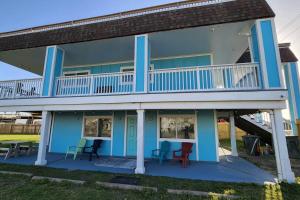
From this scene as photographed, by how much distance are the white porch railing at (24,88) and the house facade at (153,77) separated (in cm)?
4

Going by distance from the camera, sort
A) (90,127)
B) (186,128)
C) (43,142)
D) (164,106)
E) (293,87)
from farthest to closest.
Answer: (293,87)
(90,127)
(186,128)
(43,142)
(164,106)

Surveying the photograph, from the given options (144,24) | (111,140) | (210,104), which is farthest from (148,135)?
(144,24)

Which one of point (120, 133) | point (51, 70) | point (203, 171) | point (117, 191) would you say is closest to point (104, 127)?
point (120, 133)

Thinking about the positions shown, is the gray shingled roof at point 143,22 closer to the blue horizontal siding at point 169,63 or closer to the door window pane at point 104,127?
the blue horizontal siding at point 169,63

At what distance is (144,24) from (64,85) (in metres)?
4.67

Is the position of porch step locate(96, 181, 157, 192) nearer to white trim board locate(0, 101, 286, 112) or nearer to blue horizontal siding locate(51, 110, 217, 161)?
white trim board locate(0, 101, 286, 112)

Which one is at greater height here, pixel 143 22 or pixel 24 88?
pixel 143 22

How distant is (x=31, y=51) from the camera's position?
8.94 metres

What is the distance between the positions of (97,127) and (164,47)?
595cm

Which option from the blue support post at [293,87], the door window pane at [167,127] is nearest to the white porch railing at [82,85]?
the door window pane at [167,127]

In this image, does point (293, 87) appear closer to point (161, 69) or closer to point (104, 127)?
point (161, 69)

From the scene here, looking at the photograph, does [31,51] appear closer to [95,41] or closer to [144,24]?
[95,41]

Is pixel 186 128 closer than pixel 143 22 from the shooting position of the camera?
No

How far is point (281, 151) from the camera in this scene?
17.1 ft
